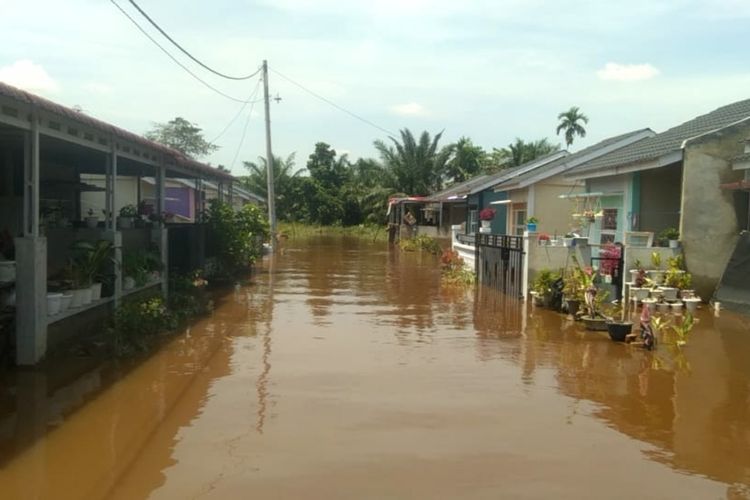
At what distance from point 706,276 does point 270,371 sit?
9862mm

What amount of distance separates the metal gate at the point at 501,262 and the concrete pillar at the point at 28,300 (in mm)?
10725

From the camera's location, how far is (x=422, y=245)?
36344mm

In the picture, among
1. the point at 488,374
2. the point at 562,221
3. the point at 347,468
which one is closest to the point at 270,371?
the point at 488,374

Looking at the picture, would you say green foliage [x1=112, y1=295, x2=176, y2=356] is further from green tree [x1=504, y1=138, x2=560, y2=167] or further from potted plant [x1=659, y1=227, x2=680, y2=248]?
green tree [x1=504, y1=138, x2=560, y2=167]

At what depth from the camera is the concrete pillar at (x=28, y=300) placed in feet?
27.0

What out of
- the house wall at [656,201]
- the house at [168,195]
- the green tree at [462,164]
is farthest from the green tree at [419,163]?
the house wall at [656,201]

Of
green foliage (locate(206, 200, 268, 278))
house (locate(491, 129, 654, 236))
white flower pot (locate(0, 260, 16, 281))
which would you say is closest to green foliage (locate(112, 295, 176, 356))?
white flower pot (locate(0, 260, 16, 281))

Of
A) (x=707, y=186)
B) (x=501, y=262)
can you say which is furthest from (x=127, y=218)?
(x=707, y=186)

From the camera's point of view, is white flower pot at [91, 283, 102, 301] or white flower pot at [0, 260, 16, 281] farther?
white flower pot at [91, 283, 102, 301]

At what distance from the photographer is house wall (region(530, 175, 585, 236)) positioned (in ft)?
Result: 76.8

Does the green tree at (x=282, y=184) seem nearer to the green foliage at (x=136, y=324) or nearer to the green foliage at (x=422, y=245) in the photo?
the green foliage at (x=422, y=245)

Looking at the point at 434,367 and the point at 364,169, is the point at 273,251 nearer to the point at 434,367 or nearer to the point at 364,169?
the point at 434,367

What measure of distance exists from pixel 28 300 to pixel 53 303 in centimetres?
52

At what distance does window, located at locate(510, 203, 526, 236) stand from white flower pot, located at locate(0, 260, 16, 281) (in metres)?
18.9
